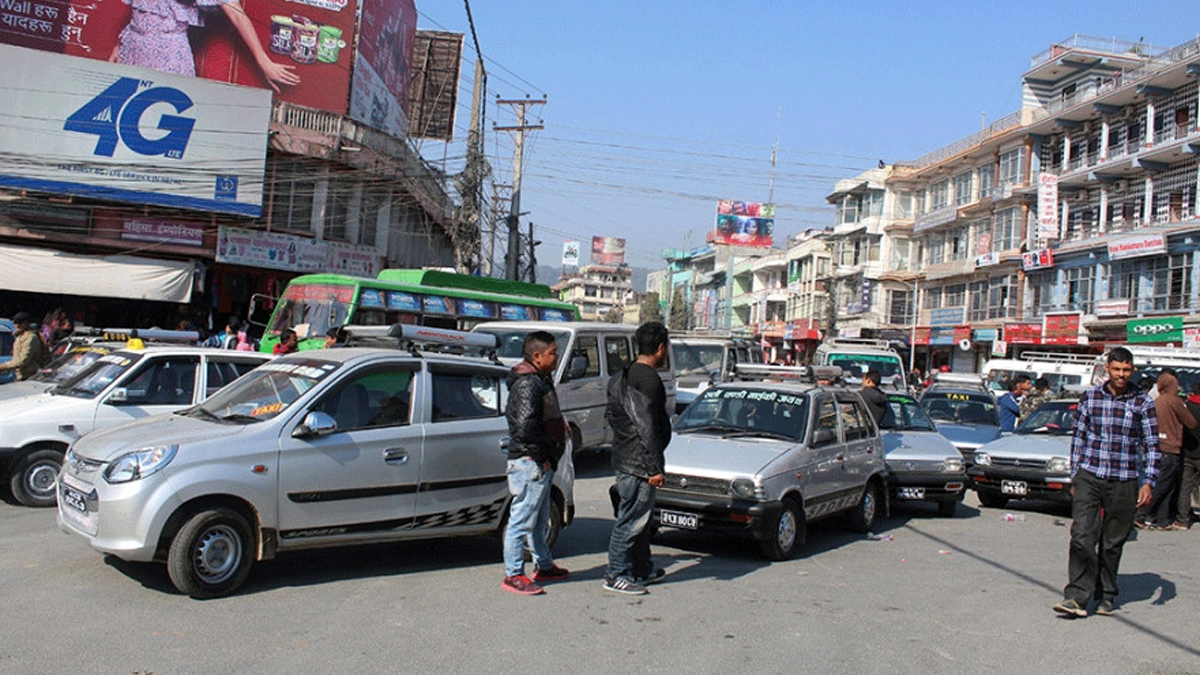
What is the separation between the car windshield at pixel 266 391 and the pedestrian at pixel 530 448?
148 cm

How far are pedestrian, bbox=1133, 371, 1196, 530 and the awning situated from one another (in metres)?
24.0

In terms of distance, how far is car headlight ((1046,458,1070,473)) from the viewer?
12.6 metres

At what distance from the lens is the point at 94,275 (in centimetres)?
2569

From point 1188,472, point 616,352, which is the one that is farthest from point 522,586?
point 1188,472

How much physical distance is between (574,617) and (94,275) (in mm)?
23775

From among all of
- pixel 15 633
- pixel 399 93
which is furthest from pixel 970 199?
pixel 15 633

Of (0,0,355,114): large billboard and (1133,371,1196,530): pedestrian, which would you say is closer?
(1133,371,1196,530): pedestrian

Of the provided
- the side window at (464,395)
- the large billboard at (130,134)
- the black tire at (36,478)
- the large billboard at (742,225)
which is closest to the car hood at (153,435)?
the side window at (464,395)

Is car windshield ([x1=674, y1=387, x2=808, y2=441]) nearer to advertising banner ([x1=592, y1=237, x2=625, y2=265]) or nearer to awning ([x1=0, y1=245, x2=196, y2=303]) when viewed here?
awning ([x1=0, y1=245, x2=196, y2=303])

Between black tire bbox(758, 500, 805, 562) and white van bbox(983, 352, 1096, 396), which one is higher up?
white van bbox(983, 352, 1096, 396)

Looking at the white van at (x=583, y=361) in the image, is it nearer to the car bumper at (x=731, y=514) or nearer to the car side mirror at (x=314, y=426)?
the car bumper at (x=731, y=514)

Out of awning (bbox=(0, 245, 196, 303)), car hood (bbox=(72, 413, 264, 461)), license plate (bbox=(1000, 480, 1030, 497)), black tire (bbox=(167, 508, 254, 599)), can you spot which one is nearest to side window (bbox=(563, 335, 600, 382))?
license plate (bbox=(1000, 480, 1030, 497))

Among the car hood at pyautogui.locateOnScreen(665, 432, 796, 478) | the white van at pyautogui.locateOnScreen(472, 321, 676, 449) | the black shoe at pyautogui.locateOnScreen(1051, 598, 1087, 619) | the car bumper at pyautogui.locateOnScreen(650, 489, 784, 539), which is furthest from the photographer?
the white van at pyautogui.locateOnScreen(472, 321, 676, 449)

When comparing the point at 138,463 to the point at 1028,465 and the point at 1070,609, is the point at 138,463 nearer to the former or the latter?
the point at 1070,609
